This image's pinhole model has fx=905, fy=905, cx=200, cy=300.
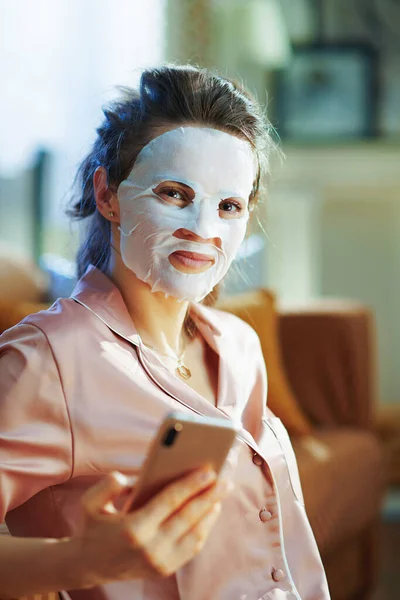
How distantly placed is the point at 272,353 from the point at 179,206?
4.80 feet

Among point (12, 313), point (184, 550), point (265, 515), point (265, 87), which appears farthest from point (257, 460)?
point (265, 87)

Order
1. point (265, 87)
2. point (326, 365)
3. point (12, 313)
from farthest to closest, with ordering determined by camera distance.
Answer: point (265, 87) → point (326, 365) → point (12, 313)

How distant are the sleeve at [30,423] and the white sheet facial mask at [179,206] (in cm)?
18

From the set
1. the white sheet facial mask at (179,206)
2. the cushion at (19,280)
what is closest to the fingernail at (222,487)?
the white sheet facial mask at (179,206)

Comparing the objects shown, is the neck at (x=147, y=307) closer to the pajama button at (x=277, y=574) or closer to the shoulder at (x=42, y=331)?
the shoulder at (x=42, y=331)

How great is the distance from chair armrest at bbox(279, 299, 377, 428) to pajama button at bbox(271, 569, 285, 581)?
1.73m

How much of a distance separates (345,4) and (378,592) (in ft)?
7.99

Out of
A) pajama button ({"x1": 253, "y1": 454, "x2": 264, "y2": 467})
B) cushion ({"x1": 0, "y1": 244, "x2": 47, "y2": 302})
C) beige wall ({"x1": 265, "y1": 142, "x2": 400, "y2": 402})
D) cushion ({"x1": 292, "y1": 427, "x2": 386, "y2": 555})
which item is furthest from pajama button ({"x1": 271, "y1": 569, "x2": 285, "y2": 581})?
beige wall ({"x1": 265, "y1": 142, "x2": 400, "y2": 402})

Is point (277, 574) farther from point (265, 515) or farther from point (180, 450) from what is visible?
point (180, 450)

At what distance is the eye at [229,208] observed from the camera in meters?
1.10

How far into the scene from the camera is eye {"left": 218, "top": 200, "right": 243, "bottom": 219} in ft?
3.60

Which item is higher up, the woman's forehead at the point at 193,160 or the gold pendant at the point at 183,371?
the woman's forehead at the point at 193,160

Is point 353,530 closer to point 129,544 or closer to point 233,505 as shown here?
point 233,505

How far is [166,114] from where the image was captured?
3.59 ft
